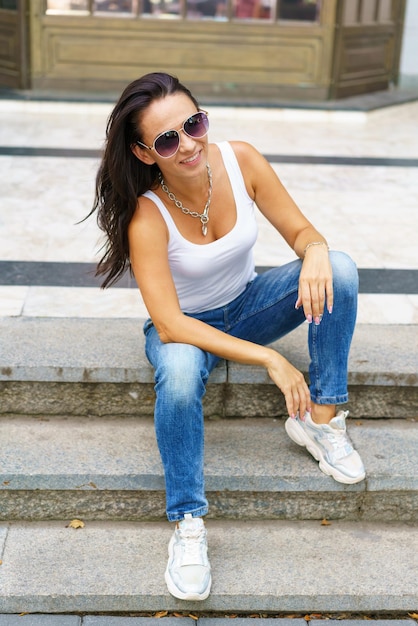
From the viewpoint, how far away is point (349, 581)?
8.09ft

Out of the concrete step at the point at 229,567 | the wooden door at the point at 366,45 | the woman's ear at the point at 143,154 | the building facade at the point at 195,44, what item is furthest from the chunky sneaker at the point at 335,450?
the wooden door at the point at 366,45

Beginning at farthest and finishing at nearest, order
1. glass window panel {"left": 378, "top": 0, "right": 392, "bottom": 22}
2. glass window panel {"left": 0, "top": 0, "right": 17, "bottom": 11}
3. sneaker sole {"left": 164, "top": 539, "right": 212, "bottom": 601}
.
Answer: glass window panel {"left": 378, "top": 0, "right": 392, "bottom": 22}
glass window panel {"left": 0, "top": 0, "right": 17, "bottom": 11}
sneaker sole {"left": 164, "top": 539, "right": 212, "bottom": 601}

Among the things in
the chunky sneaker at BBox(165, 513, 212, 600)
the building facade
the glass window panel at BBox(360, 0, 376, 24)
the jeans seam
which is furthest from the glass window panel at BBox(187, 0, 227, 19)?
the chunky sneaker at BBox(165, 513, 212, 600)

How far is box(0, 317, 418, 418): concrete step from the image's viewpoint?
285 cm

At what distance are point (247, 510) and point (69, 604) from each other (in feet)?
1.97

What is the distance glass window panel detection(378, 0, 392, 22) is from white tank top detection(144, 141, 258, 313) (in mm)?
5825

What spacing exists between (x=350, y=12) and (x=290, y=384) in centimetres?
590

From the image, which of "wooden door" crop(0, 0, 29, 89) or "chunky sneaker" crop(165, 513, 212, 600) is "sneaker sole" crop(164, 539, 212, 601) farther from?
"wooden door" crop(0, 0, 29, 89)

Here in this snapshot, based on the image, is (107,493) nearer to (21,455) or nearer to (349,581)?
(21,455)

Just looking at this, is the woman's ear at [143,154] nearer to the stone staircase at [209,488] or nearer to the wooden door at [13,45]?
the stone staircase at [209,488]

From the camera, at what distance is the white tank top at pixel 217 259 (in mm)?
2557

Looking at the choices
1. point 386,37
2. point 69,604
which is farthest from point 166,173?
point 386,37

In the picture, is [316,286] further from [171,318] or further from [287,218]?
[171,318]

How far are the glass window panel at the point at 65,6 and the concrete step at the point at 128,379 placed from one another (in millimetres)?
5169
